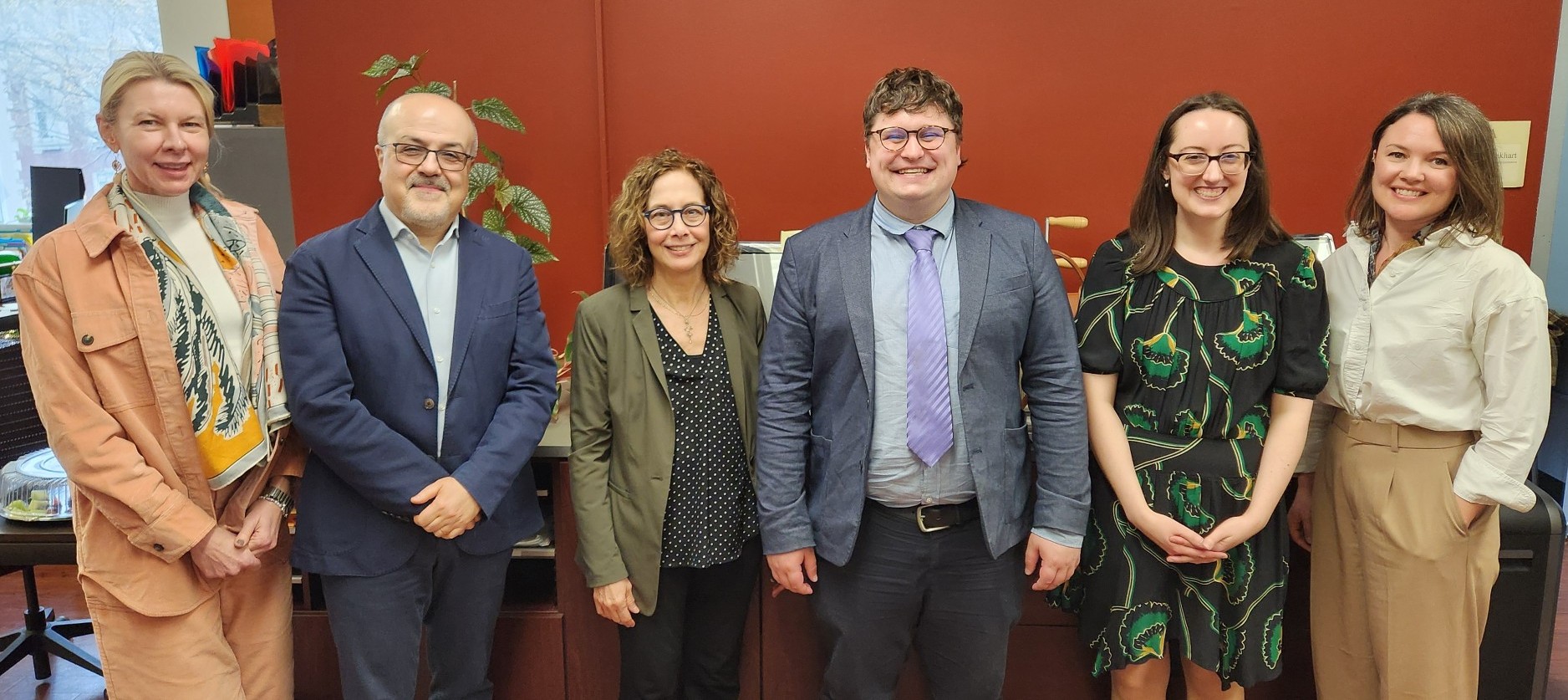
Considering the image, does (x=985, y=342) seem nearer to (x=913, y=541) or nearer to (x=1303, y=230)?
(x=913, y=541)

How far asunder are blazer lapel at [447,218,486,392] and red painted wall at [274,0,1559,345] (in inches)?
48.8

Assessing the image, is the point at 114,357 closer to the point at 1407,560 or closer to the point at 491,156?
the point at 491,156

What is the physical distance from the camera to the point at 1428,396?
1.67 m

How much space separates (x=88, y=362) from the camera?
4.88ft

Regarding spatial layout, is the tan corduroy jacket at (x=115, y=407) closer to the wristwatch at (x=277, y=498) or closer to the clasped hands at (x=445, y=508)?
the wristwatch at (x=277, y=498)

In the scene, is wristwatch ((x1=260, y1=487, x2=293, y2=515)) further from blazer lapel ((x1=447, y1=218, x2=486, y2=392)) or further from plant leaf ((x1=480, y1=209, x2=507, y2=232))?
plant leaf ((x1=480, y1=209, x2=507, y2=232))

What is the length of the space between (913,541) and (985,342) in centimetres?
39

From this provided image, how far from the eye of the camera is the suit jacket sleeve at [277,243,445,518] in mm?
1560

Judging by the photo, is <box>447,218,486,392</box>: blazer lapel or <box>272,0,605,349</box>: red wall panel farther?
<box>272,0,605,349</box>: red wall panel

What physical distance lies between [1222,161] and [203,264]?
189cm

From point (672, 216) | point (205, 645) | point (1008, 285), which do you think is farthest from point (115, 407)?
point (1008, 285)

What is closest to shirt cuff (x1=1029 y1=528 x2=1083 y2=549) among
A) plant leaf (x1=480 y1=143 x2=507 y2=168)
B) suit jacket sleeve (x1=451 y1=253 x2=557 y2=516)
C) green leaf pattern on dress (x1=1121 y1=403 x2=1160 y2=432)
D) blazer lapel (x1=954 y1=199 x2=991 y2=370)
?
green leaf pattern on dress (x1=1121 y1=403 x2=1160 y2=432)

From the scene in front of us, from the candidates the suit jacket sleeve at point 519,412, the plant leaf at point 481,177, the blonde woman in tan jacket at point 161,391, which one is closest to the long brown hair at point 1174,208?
the suit jacket sleeve at point 519,412

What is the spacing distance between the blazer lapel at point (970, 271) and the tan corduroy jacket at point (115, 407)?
4.55 ft
